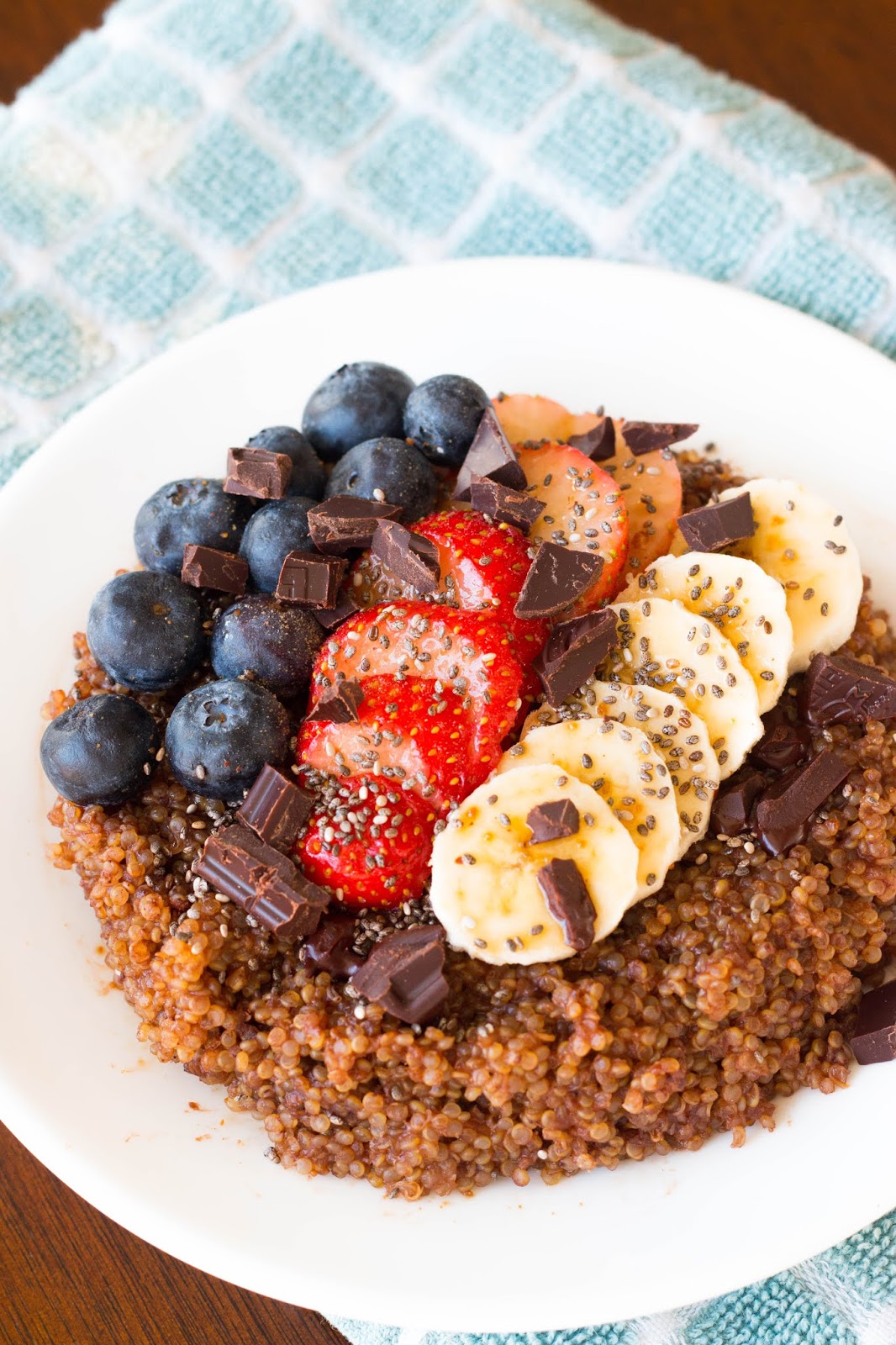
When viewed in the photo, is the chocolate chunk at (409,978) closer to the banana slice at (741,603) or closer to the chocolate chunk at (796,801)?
the chocolate chunk at (796,801)

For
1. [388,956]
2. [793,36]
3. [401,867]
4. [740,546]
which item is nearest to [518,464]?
[740,546]

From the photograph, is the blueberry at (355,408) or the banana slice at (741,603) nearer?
the banana slice at (741,603)

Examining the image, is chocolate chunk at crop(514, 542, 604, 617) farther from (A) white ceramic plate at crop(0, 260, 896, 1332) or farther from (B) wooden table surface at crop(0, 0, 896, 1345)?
(B) wooden table surface at crop(0, 0, 896, 1345)

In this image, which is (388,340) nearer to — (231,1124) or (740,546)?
(740,546)

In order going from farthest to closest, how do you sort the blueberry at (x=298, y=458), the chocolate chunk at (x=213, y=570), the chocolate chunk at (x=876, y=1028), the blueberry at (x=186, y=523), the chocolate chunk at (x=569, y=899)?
the blueberry at (x=298, y=458), the blueberry at (x=186, y=523), the chocolate chunk at (x=213, y=570), the chocolate chunk at (x=876, y=1028), the chocolate chunk at (x=569, y=899)

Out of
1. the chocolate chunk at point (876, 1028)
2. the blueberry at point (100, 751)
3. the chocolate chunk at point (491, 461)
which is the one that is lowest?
the chocolate chunk at point (876, 1028)

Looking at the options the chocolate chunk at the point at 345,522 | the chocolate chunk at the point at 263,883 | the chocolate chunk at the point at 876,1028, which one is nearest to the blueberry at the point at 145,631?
the chocolate chunk at the point at 345,522
